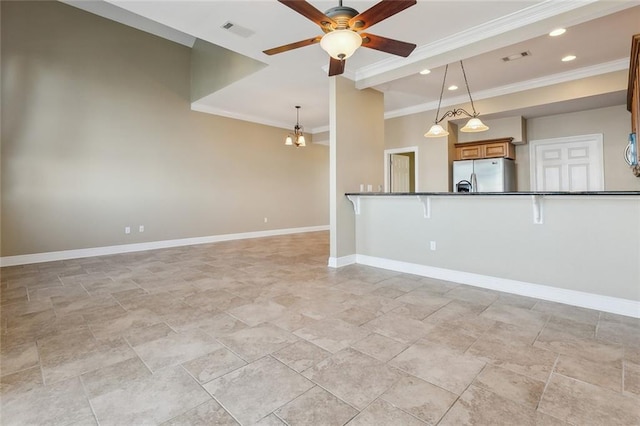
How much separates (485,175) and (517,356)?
4.69m

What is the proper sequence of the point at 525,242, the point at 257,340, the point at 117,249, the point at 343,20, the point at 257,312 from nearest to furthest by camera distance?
the point at 257,340 → the point at 343,20 → the point at 257,312 → the point at 525,242 → the point at 117,249

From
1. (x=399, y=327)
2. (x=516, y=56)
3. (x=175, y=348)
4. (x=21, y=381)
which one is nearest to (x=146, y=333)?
(x=175, y=348)

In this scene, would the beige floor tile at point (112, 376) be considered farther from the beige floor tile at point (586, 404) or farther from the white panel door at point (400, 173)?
the white panel door at point (400, 173)

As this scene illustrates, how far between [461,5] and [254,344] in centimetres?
366

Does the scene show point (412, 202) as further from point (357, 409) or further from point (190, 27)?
point (190, 27)

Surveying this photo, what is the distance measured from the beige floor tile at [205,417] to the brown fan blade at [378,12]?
8.70ft

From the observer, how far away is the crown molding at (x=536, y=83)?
4.30 metres

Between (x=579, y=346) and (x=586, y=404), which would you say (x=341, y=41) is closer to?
(x=586, y=404)

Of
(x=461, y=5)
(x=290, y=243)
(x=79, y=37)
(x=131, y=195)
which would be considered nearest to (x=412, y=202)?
(x=461, y=5)

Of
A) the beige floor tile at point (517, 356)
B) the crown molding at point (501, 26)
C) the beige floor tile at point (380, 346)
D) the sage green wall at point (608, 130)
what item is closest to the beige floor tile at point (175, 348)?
the beige floor tile at point (380, 346)

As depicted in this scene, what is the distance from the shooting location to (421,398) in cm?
151

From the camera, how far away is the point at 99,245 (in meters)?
5.40

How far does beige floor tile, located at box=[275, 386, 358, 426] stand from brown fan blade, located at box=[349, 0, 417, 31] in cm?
251

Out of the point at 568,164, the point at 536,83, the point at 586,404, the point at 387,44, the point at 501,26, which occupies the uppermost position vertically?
the point at 536,83
